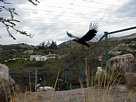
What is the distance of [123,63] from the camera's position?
11758mm

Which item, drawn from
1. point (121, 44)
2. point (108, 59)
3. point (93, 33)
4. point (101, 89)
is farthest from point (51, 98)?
point (121, 44)

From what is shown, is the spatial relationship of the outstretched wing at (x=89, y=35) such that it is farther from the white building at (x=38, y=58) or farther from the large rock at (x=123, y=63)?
the white building at (x=38, y=58)

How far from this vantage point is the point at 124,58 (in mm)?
12609

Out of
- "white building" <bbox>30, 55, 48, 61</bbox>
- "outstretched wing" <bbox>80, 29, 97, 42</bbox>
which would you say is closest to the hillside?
"white building" <bbox>30, 55, 48, 61</bbox>

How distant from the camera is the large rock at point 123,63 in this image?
11.0 meters

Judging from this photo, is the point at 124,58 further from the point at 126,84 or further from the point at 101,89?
the point at 101,89

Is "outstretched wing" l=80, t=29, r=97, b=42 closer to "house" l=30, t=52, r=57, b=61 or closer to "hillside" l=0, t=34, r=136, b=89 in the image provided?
"hillside" l=0, t=34, r=136, b=89

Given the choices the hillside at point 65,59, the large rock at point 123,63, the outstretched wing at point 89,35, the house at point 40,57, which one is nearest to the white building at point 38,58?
the house at point 40,57

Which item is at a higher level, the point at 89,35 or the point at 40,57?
the point at 89,35

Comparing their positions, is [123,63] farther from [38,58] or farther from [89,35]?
[38,58]

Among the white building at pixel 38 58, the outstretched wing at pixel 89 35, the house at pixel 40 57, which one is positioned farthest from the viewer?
the white building at pixel 38 58

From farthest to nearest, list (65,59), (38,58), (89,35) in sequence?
1. (38,58)
2. (65,59)
3. (89,35)

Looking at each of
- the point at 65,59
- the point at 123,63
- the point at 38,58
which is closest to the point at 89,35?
the point at 123,63

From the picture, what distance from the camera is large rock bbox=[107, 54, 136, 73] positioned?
36.0 ft
